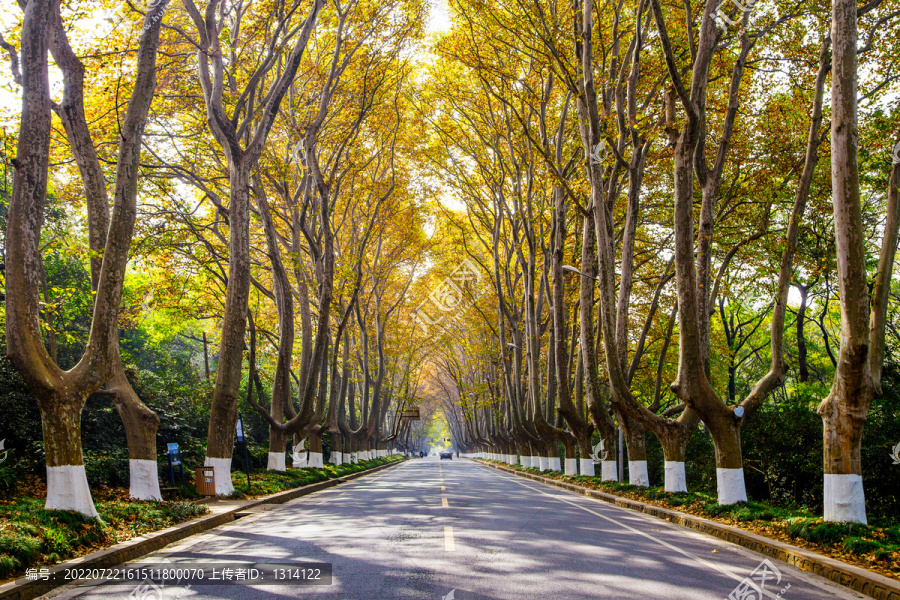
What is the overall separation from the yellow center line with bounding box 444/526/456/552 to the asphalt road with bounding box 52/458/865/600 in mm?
15

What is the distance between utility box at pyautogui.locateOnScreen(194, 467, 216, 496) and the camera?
14.5 m

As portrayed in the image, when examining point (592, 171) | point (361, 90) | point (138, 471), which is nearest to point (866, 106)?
point (592, 171)

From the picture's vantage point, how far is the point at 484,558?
7289mm

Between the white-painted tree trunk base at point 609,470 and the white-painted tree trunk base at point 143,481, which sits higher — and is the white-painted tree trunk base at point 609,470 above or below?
below

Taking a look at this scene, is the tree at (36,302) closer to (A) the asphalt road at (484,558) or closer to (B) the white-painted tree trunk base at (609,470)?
(A) the asphalt road at (484,558)

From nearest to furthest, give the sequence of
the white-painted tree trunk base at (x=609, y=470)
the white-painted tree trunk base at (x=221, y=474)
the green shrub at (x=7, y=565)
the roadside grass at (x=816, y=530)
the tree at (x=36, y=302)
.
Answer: the green shrub at (x=7, y=565), the roadside grass at (x=816, y=530), the tree at (x=36, y=302), the white-painted tree trunk base at (x=221, y=474), the white-painted tree trunk base at (x=609, y=470)

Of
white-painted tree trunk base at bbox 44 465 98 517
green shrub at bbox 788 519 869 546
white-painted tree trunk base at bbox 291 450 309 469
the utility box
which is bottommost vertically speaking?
white-painted tree trunk base at bbox 291 450 309 469

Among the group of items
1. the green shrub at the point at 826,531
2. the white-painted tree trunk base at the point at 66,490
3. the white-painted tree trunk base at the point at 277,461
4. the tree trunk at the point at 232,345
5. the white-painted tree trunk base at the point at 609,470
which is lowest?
the white-painted tree trunk base at the point at 609,470

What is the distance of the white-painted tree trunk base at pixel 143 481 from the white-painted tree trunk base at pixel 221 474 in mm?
2895

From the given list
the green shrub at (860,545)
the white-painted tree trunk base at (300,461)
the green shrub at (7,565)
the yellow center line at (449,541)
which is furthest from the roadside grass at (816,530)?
the white-painted tree trunk base at (300,461)

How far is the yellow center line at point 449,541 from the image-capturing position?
7832mm

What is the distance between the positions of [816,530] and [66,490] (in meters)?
9.60

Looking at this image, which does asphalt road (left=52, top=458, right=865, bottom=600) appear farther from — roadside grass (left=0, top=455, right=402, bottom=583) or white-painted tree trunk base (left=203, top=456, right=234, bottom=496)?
white-painted tree trunk base (left=203, top=456, right=234, bottom=496)

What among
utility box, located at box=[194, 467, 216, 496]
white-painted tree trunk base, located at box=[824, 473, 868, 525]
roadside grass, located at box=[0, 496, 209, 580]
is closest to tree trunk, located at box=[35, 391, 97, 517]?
roadside grass, located at box=[0, 496, 209, 580]
